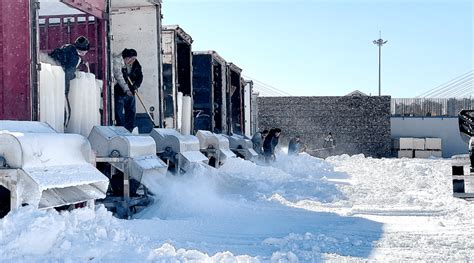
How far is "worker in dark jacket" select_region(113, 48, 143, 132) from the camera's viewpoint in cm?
934

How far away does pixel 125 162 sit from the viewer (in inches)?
290

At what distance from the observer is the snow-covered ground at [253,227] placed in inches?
169

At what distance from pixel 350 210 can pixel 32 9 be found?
178 inches

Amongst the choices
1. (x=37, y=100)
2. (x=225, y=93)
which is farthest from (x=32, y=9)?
(x=225, y=93)

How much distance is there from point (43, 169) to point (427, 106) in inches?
1234

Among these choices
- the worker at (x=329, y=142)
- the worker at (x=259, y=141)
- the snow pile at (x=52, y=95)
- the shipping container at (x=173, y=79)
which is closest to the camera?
the snow pile at (x=52, y=95)

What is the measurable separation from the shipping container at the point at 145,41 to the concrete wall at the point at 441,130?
2034cm

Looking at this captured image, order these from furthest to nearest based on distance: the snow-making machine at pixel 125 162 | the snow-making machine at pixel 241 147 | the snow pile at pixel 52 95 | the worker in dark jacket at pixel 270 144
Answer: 1. the worker in dark jacket at pixel 270 144
2. the snow-making machine at pixel 241 147
3. the snow-making machine at pixel 125 162
4. the snow pile at pixel 52 95

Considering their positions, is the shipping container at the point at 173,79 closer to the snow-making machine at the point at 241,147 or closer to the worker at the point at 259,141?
the snow-making machine at the point at 241,147

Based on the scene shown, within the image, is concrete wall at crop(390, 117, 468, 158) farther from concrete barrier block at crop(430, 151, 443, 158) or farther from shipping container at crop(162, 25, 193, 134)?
shipping container at crop(162, 25, 193, 134)

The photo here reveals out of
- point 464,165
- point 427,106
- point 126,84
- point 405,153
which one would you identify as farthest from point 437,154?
point 464,165

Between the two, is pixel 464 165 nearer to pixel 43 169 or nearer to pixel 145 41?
pixel 43 169

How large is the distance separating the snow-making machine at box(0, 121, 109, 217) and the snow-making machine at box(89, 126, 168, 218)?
3.80ft

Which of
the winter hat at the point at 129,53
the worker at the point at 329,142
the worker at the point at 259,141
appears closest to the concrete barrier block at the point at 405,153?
the worker at the point at 329,142
